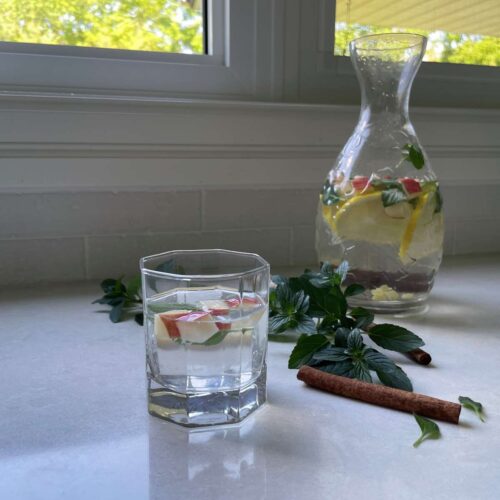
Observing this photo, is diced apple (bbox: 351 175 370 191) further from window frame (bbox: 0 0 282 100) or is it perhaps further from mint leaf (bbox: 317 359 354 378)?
window frame (bbox: 0 0 282 100)

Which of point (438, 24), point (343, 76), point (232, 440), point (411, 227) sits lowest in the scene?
point (232, 440)

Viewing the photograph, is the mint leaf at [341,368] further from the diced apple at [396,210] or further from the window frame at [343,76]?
the window frame at [343,76]

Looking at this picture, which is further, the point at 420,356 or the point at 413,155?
the point at 413,155

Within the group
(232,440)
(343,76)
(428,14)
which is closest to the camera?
(232,440)

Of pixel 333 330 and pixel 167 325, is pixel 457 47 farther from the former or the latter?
pixel 167 325

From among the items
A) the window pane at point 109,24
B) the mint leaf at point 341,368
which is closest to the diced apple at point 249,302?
the mint leaf at point 341,368

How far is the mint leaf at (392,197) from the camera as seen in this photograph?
2.09ft

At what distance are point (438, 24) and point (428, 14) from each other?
0.03 meters

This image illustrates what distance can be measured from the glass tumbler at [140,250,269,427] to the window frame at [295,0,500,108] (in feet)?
2.21

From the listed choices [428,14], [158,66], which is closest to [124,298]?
[158,66]

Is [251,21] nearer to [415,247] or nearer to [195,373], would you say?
[415,247]

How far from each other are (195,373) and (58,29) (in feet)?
2.33

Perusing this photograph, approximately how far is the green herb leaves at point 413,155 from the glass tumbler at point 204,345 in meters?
0.33

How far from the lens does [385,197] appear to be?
25.2 inches
